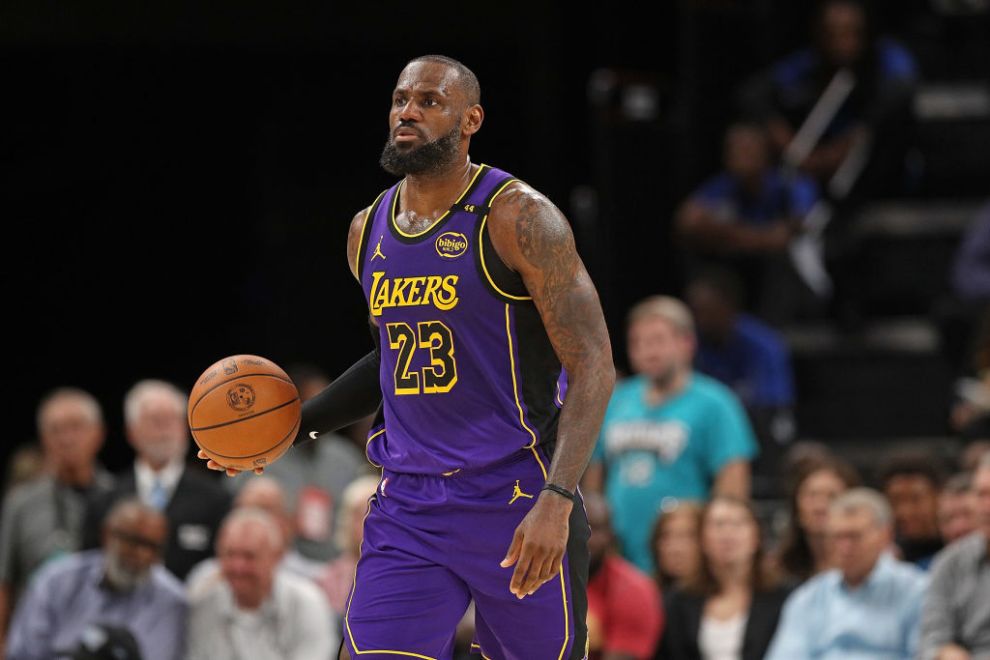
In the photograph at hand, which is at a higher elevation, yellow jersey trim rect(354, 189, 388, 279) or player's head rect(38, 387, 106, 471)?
yellow jersey trim rect(354, 189, 388, 279)

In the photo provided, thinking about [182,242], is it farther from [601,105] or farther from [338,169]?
[601,105]

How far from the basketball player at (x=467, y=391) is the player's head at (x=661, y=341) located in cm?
377

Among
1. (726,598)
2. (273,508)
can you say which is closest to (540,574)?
(726,598)

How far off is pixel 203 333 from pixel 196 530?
13.7 feet

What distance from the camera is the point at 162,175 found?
12.8 m

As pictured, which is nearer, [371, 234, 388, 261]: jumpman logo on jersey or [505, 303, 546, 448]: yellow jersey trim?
[505, 303, 546, 448]: yellow jersey trim

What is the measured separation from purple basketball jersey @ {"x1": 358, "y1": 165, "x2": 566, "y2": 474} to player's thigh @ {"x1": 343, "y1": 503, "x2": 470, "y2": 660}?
24cm

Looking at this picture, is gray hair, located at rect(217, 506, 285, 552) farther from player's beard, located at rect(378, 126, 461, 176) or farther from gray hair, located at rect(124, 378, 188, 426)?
player's beard, located at rect(378, 126, 461, 176)

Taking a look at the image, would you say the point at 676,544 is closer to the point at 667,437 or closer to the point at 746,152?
the point at 667,437

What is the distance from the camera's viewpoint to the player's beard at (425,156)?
190 inches

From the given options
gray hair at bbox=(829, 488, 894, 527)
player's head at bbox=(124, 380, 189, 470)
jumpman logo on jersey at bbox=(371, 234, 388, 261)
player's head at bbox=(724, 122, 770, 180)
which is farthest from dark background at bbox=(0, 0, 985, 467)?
jumpman logo on jersey at bbox=(371, 234, 388, 261)

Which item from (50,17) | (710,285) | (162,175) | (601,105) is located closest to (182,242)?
(162,175)

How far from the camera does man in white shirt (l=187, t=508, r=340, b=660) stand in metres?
8.14

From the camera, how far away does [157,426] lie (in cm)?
887
